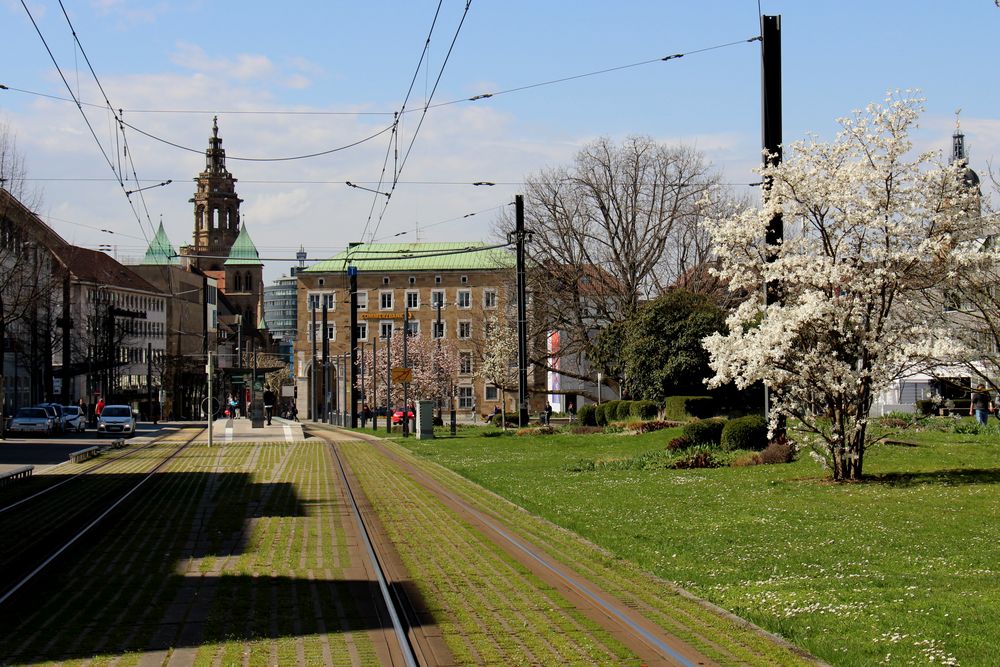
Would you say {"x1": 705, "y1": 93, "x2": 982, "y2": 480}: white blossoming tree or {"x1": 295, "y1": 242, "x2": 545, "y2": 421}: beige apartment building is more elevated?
{"x1": 295, "y1": 242, "x2": 545, "y2": 421}: beige apartment building

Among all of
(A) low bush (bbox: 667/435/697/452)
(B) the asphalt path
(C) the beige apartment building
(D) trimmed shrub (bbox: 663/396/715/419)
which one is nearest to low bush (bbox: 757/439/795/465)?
(A) low bush (bbox: 667/435/697/452)

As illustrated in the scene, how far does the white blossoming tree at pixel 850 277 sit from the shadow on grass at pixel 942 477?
0.63 m

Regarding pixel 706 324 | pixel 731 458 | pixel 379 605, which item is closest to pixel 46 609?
pixel 379 605

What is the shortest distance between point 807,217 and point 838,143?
1427mm

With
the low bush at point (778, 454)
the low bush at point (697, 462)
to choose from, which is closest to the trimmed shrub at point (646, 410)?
the low bush at point (697, 462)

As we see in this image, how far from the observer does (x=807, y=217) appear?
22.7 meters

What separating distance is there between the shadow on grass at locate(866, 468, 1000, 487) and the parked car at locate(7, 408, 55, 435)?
41.8m

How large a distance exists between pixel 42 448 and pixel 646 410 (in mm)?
22019

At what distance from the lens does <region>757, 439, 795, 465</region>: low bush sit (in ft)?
87.7

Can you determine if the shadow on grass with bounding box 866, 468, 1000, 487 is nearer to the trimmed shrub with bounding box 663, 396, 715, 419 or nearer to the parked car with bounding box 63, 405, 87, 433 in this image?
the trimmed shrub with bounding box 663, 396, 715, 419

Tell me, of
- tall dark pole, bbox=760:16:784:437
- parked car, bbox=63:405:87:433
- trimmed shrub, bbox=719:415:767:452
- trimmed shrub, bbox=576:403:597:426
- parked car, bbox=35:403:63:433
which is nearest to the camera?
tall dark pole, bbox=760:16:784:437

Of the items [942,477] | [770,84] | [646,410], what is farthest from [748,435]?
[646,410]

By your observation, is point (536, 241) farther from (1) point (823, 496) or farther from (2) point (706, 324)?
(1) point (823, 496)

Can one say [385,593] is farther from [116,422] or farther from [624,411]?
[116,422]
